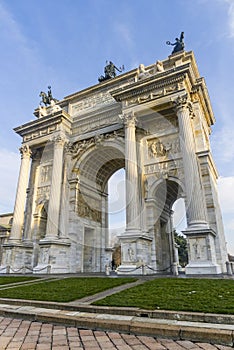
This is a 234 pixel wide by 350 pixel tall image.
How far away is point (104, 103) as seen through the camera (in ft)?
70.7

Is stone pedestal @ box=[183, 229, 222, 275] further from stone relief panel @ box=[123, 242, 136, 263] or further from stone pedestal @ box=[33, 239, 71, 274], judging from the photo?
stone pedestal @ box=[33, 239, 71, 274]

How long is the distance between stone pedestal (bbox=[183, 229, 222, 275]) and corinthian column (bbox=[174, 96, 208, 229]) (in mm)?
481

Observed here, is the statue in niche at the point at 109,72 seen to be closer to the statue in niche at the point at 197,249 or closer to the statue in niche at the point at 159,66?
the statue in niche at the point at 159,66

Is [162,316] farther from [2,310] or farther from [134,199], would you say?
[134,199]

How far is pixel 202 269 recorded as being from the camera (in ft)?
38.7

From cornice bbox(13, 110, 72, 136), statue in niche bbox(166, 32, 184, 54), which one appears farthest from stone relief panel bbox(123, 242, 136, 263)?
→ statue in niche bbox(166, 32, 184, 54)

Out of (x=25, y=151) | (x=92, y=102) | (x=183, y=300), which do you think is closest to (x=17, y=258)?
(x=25, y=151)

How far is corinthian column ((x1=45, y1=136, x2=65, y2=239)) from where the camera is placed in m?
17.8

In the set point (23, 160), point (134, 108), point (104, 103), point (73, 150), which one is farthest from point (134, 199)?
point (23, 160)

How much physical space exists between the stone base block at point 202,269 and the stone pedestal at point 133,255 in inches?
94.5

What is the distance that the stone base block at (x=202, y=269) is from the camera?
11.6 meters

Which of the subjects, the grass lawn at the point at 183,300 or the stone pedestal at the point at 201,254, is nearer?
the grass lawn at the point at 183,300

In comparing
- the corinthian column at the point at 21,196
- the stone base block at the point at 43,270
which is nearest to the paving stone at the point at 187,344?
the stone base block at the point at 43,270

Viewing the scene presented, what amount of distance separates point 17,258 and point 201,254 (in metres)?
13.6
